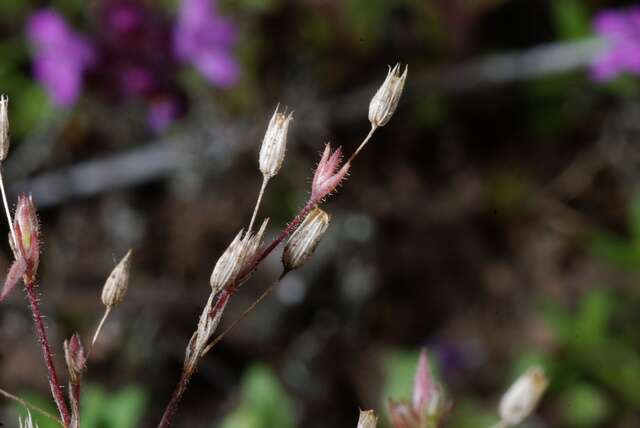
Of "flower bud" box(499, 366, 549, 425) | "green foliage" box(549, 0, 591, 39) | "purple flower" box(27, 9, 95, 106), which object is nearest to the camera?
"flower bud" box(499, 366, 549, 425)

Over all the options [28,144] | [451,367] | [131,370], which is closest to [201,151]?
[28,144]

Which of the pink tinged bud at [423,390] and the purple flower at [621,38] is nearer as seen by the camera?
the pink tinged bud at [423,390]

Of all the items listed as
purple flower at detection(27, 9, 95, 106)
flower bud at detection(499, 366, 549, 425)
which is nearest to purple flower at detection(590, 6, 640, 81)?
purple flower at detection(27, 9, 95, 106)

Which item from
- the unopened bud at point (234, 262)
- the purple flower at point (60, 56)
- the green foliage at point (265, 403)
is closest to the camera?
the unopened bud at point (234, 262)

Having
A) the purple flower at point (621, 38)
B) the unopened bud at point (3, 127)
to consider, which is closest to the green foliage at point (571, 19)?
the purple flower at point (621, 38)

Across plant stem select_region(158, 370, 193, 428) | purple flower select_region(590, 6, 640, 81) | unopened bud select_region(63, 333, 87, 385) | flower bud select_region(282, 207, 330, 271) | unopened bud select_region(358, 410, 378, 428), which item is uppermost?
unopened bud select_region(63, 333, 87, 385)

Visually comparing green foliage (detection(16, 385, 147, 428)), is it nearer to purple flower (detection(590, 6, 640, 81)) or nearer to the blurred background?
the blurred background

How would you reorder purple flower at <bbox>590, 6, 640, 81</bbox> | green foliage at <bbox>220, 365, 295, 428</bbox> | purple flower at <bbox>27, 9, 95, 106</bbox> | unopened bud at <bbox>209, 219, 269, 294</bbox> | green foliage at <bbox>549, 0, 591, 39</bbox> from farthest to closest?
green foliage at <bbox>549, 0, 591, 39</bbox> < purple flower at <bbox>590, 6, 640, 81</bbox> < purple flower at <bbox>27, 9, 95, 106</bbox> < green foliage at <bbox>220, 365, 295, 428</bbox> < unopened bud at <bbox>209, 219, 269, 294</bbox>

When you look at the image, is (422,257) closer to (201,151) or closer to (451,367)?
(451,367)

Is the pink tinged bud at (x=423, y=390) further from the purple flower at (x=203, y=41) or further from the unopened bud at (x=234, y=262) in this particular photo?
the purple flower at (x=203, y=41)
